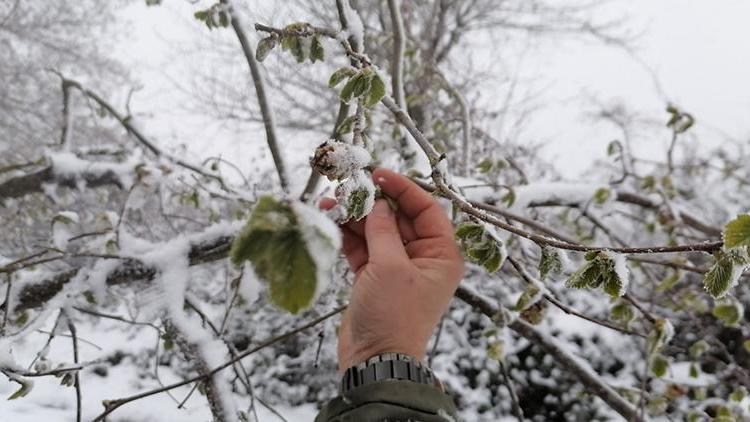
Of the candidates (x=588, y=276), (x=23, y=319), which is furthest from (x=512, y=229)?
(x=23, y=319)

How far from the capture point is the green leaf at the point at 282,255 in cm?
33

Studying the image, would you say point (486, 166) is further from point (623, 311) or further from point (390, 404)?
point (390, 404)

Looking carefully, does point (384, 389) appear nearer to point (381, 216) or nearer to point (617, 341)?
point (381, 216)

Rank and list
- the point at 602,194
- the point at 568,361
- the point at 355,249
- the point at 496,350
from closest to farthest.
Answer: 1. the point at 355,249
2. the point at 496,350
3. the point at 568,361
4. the point at 602,194

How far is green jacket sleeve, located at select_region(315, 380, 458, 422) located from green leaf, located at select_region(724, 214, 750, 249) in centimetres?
66

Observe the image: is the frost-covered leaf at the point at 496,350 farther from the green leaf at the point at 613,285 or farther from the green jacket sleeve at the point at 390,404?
the green leaf at the point at 613,285

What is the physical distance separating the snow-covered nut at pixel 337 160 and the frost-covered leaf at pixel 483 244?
32 centimetres

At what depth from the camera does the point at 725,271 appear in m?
0.60

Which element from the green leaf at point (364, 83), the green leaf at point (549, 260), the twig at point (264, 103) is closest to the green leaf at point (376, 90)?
the green leaf at point (364, 83)

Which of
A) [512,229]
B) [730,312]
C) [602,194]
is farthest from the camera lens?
[602,194]

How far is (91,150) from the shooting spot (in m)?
2.63

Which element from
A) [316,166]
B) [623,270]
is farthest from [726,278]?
[316,166]

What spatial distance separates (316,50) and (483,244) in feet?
2.00

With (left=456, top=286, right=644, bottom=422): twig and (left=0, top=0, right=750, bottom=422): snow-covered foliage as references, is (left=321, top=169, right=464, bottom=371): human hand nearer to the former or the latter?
(left=0, top=0, right=750, bottom=422): snow-covered foliage
